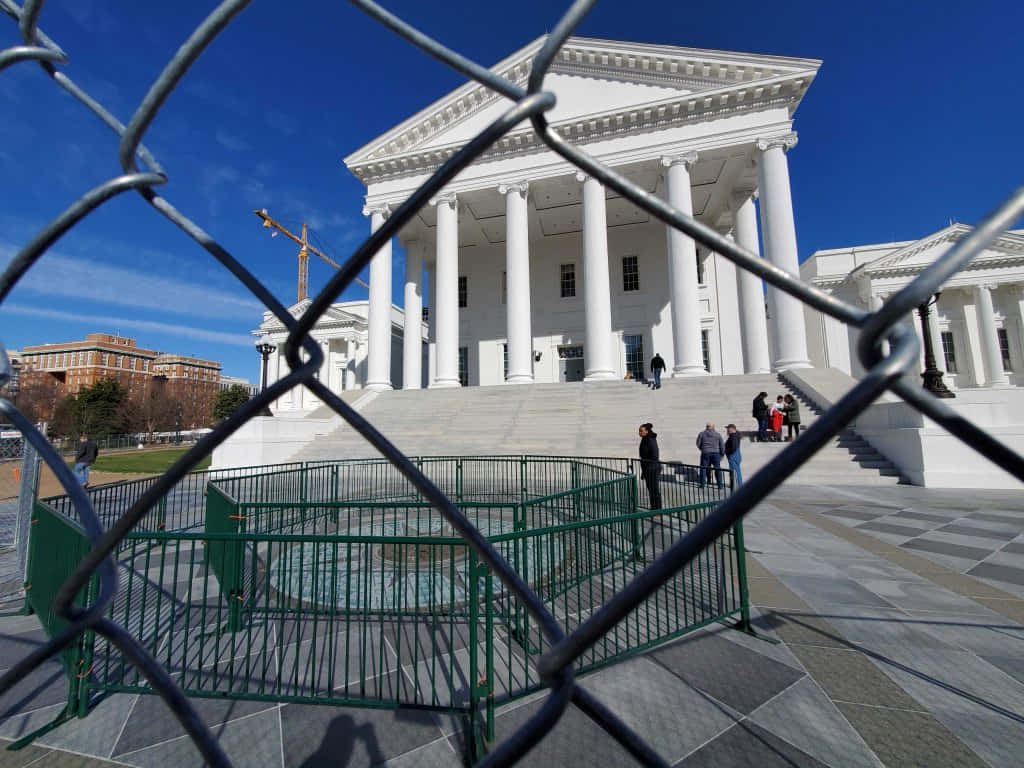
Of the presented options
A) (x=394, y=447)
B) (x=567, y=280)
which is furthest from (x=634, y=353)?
(x=394, y=447)

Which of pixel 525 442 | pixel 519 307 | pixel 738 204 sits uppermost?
pixel 738 204

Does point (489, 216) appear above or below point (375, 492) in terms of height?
above

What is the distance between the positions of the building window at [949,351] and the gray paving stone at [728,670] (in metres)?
44.9

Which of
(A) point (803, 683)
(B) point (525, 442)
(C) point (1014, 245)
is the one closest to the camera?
(A) point (803, 683)

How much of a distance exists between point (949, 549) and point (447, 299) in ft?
72.1

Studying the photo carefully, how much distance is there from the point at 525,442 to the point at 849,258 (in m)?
37.4

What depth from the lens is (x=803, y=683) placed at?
124 inches

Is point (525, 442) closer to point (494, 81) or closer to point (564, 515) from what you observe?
point (564, 515)

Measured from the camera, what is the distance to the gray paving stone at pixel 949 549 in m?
5.73

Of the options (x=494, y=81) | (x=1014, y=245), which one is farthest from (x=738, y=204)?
(x=494, y=81)

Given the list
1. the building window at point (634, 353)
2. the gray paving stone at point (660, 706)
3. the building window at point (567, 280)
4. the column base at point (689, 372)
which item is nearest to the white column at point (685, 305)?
the column base at point (689, 372)

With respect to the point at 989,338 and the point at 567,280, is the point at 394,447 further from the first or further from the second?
the point at 989,338

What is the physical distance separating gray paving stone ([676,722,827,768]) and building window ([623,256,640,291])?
30.5 metres

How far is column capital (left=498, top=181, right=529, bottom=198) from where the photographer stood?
24.6m
